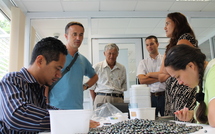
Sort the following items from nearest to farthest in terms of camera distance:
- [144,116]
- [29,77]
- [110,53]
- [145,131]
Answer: [145,131] → [29,77] → [144,116] → [110,53]

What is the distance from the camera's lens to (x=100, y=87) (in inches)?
113

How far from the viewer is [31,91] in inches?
43.3

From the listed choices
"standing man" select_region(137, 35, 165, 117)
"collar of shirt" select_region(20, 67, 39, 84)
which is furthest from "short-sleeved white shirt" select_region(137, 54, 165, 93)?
"collar of shirt" select_region(20, 67, 39, 84)

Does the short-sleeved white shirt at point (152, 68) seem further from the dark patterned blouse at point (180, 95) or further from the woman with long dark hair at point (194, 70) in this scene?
the woman with long dark hair at point (194, 70)

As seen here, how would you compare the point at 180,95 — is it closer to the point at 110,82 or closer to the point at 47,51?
the point at 47,51

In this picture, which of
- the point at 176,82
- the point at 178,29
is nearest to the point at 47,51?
the point at 176,82

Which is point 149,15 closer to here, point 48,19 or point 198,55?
point 48,19

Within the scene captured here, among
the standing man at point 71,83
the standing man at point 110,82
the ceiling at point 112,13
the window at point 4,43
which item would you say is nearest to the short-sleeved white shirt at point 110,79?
the standing man at point 110,82

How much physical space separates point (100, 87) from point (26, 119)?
6.62ft

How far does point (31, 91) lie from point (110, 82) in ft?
5.99

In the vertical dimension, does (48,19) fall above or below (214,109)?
above

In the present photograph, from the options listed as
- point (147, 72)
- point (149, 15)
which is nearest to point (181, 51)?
point (147, 72)

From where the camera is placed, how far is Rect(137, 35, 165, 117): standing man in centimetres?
248

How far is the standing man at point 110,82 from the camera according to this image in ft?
9.18
